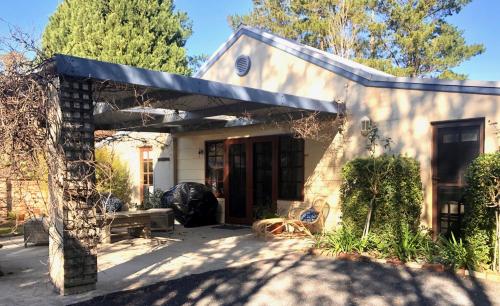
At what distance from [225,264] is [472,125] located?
4.53 metres

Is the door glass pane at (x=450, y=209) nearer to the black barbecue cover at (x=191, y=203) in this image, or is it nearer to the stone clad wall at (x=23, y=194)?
the black barbecue cover at (x=191, y=203)

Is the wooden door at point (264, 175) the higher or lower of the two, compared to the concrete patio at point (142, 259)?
higher

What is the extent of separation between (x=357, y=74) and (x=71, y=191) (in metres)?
6.06

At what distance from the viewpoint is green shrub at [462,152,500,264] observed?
19.9ft

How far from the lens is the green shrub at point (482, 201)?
19.9ft

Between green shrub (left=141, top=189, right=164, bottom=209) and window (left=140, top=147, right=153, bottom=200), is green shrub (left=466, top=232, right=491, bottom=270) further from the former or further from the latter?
window (left=140, top=147, right=153, bottom=200)

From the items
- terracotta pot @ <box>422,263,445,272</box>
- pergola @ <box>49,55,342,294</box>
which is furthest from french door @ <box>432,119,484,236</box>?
pergola @ <box>49,55,342,294</box>

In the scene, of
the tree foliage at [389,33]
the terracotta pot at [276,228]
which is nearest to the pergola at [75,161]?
the terracotta pot at [276,228]

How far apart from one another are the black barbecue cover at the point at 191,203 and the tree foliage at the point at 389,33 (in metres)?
12.7

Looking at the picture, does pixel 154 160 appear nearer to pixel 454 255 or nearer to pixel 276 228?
pixel 276 228

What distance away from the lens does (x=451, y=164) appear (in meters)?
7.64

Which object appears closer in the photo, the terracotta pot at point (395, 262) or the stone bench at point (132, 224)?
the terracotta pot at point (395, 262)

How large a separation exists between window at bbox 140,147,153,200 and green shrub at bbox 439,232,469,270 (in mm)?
10183

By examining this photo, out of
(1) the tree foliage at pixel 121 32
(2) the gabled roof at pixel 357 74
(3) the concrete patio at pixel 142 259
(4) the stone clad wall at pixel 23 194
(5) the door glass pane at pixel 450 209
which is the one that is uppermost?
(1) the tree foliage at pixel 121 32
